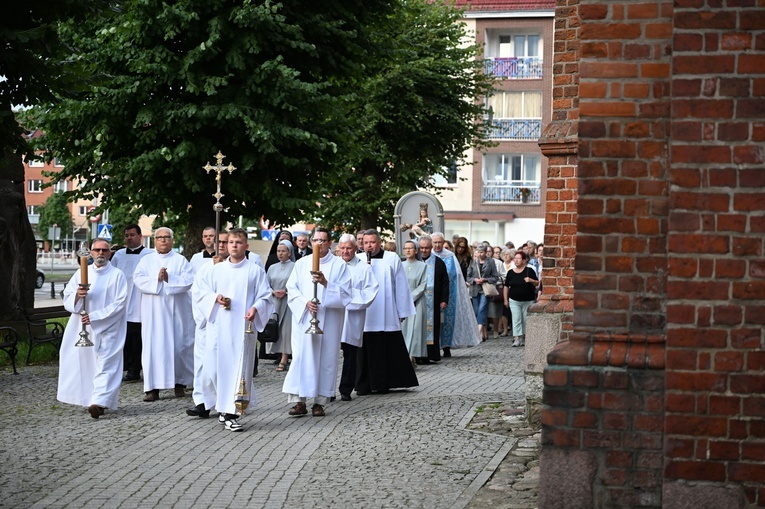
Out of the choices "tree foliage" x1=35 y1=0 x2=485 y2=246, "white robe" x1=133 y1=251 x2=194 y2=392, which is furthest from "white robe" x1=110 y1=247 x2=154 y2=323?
"tree foliage" x1=35 y1=0 x2=485 y2=246

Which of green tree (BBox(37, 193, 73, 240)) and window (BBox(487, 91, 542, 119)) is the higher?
window (BBox(487, 91, 542, 119))

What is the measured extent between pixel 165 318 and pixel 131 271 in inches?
80.3

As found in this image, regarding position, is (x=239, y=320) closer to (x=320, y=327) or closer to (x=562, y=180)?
(x=320, y=327)

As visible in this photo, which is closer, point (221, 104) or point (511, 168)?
point (221, 104)

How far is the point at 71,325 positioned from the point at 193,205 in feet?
37.4

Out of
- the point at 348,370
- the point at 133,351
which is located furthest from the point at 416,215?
the point at 348,370

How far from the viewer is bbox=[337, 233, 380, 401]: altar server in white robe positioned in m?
13.6

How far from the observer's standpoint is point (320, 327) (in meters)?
12.7

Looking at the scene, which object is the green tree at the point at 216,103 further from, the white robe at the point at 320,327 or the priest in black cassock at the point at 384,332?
the white robe at the point at 320,327

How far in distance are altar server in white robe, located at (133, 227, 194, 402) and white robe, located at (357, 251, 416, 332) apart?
2123mm

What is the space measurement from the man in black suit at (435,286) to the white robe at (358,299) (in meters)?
5.03

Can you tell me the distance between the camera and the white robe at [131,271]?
1594 cm

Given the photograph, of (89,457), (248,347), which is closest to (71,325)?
(248,347)

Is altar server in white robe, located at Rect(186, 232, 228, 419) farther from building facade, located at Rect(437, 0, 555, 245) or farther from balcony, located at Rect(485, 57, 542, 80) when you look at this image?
balcony, located at Rect(485, 57, 542, 80)
